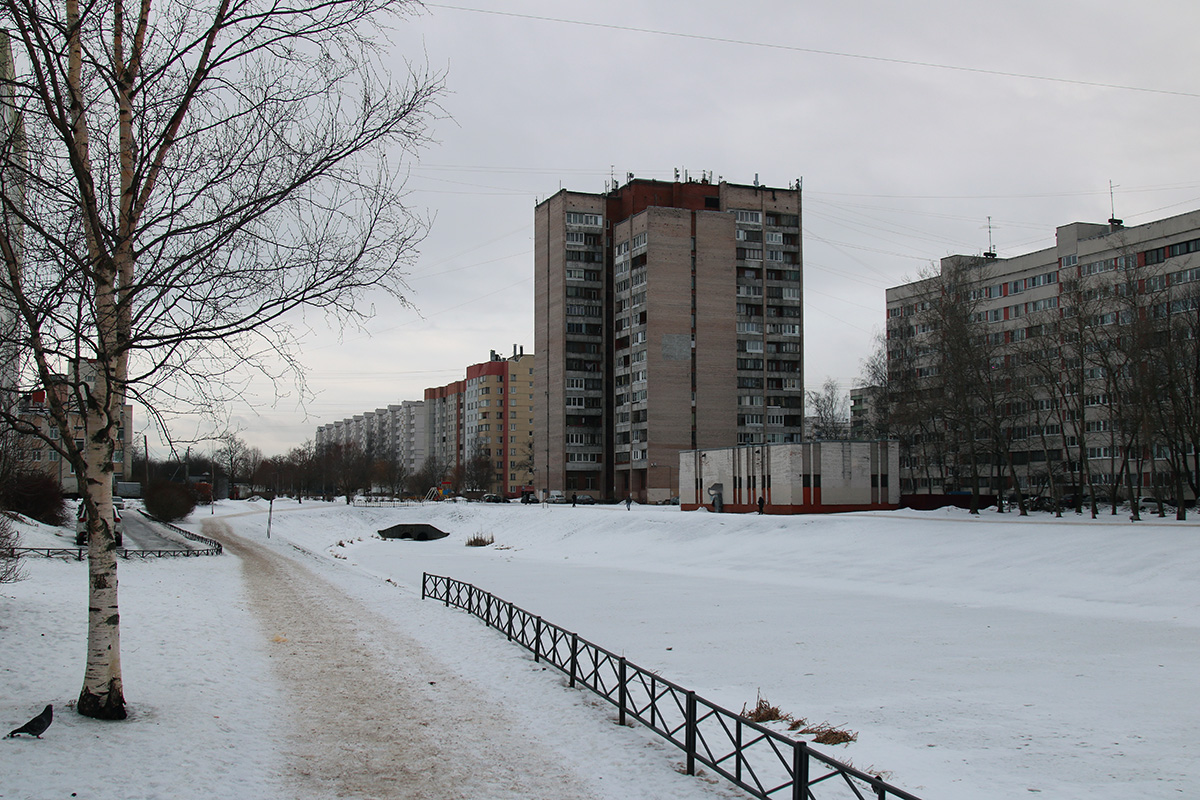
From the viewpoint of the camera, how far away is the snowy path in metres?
9.14

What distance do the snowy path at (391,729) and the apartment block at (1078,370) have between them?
39802 mm

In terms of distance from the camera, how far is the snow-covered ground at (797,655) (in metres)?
9.82

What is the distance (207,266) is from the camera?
9.73 metres

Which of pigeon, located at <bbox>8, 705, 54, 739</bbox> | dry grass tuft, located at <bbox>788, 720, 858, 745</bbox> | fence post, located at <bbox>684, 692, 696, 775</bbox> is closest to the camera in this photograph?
pigeon, located at <bbox>8, 705, 54, 739</bbox>

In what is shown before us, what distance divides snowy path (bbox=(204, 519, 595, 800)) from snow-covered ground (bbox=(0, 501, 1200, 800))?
401mm

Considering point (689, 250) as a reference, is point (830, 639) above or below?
below

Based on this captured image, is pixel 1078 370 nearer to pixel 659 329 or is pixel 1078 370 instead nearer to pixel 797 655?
pixel 797 655

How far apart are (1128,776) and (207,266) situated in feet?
39.3

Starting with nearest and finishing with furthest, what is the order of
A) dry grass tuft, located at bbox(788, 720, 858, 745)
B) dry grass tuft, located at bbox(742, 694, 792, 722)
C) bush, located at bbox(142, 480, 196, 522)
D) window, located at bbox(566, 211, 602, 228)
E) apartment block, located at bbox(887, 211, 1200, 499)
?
→ 1. dry grass tuft, located at bbox(788, 720, 858, 745)
2. dry grass tuft, located at bbox(742, 694, 792, 722)
3. apartment block, located at bbox(887, 211, 1200, 499)
4. bush, located at bbox(142, 480, 196, 522)
5. window, located at bbox(566, 211, 602, 228)

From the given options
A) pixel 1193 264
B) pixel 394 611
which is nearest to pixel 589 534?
pixel 394 611

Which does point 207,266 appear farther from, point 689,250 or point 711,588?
point 689,250

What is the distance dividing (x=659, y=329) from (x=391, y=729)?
87.4 meters

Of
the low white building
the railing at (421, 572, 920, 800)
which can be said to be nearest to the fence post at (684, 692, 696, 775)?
the railing at (421, 572, 920, 800)

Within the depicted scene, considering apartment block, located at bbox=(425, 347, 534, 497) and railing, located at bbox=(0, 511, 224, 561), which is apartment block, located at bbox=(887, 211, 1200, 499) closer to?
railing, located at bbox=(0, 511, 224, 561)
